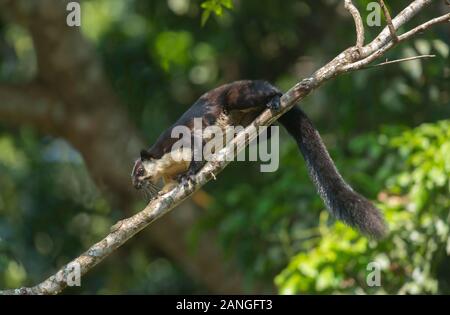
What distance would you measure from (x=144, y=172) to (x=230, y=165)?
362cm

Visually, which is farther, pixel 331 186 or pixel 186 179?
pixel 331 186

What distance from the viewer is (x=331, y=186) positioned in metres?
4.35

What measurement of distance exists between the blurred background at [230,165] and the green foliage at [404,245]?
0.4 inches

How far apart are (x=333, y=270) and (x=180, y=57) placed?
3044 millimetres

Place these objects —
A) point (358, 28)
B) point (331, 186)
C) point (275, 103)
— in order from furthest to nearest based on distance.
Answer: point (331, 186) < point (275, 103) < point (358, 28)

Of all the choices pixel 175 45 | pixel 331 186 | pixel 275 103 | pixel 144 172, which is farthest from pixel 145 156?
pixel 175 45

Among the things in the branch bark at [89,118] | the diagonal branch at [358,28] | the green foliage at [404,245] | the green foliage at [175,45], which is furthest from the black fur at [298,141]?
the branch bark at [89,118]

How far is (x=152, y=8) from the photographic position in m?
7.86

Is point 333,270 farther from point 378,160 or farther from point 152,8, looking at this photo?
point 152,8

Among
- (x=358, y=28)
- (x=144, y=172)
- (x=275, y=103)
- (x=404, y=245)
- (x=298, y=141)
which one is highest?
(x=358, y=28)

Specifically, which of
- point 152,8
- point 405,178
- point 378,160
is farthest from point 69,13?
point 405,178

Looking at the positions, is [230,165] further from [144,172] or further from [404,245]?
[144,172]

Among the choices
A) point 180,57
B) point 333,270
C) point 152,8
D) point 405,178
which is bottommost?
point 333,270

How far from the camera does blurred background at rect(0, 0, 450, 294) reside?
532cm
